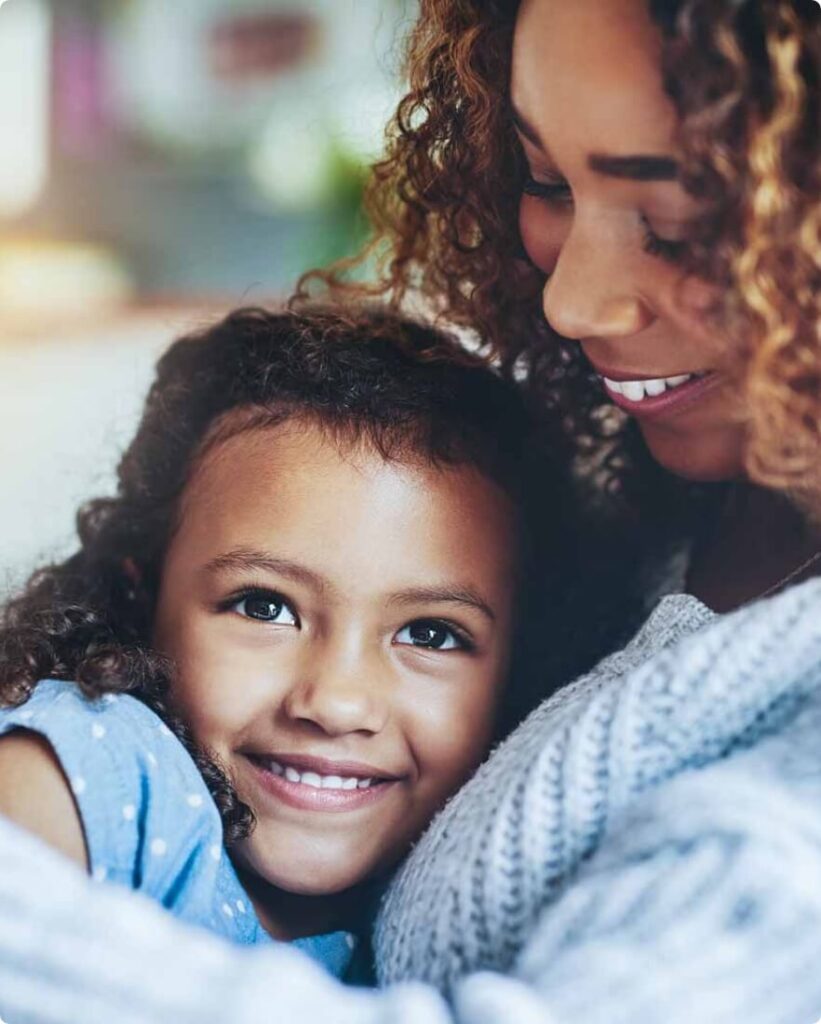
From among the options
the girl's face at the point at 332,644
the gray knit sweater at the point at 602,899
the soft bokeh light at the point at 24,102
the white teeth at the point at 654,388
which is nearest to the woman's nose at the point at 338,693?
the girl's face at the point at 332,644

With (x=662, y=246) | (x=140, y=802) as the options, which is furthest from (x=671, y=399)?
(x=140, y=802)

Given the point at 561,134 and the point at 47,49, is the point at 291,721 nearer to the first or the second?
the point at 561,134

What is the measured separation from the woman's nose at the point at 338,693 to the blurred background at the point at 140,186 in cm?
31

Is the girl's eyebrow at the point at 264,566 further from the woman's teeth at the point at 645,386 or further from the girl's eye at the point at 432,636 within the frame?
the woman's teeth at the point at 645,386

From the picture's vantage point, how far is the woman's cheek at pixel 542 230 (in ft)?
2.52

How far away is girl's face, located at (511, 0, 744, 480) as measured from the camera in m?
0.62

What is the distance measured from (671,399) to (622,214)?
12 centimetres

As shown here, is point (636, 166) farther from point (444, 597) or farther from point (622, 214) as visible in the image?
point (444, 597)

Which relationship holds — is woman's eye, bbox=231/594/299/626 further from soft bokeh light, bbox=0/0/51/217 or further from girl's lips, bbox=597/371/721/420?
soft bokeh light, bbox=0/0/51/217

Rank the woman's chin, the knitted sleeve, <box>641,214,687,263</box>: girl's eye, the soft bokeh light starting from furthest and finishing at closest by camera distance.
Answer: the soft bokeh light, the woman's chin, <box>641,214,687,263</box>: girl's eye, the knitted sleeve

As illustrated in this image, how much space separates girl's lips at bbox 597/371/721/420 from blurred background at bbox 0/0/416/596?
0.31 meters

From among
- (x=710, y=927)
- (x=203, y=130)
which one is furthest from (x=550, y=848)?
(x=203, y=130)

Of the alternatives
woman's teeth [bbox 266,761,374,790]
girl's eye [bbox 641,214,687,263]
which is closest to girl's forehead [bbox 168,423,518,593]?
woman's teeth [bbox 266,761,374,790]

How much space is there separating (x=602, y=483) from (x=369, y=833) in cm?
35
